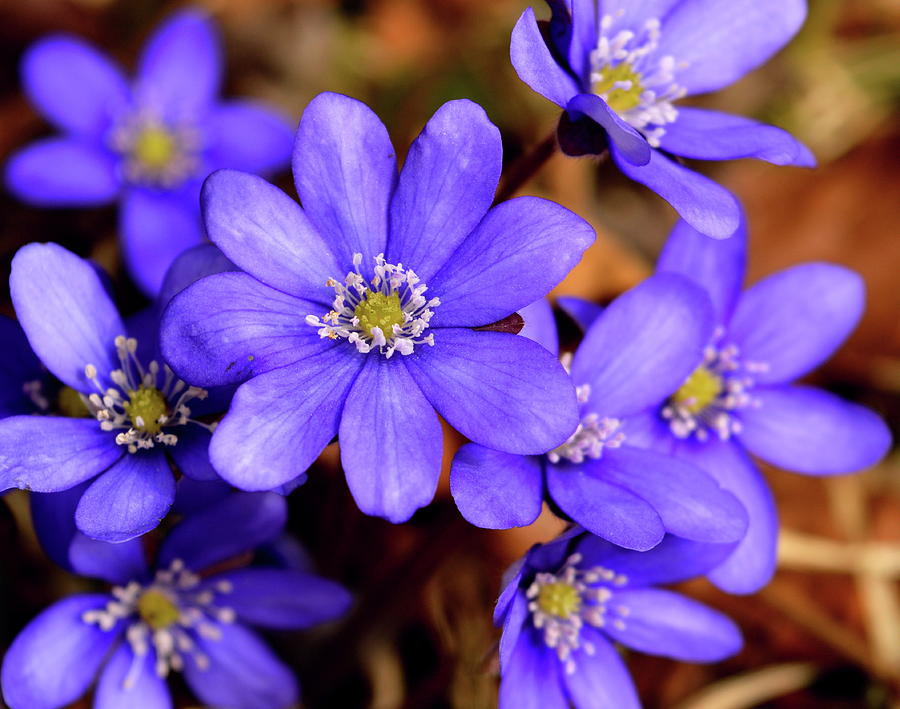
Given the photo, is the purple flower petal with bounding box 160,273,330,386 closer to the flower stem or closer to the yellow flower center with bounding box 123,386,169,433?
the yellow flower center with bounding box 123,386,169,433

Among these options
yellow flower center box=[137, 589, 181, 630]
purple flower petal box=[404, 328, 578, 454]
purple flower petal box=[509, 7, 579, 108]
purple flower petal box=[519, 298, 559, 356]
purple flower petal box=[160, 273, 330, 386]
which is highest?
purple flower petal box=[509, 7, 579, 108]

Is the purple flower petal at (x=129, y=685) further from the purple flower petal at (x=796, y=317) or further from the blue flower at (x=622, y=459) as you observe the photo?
the purple flower petal at (x=796, y=317)

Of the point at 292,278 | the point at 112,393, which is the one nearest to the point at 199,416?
the point at 112,393

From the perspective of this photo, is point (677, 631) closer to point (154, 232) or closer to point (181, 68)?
point (154, 232)

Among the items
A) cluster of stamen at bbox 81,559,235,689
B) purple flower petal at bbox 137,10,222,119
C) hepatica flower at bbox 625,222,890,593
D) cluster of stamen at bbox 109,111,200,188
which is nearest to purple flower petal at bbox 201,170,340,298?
cluster of stamen at bbox 81,559,235,689

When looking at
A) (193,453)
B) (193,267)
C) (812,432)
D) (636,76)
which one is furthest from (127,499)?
(812,432)

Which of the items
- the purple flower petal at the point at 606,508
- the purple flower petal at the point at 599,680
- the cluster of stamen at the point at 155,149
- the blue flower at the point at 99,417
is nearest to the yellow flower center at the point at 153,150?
the cluster of stamen at the point at 155,149
